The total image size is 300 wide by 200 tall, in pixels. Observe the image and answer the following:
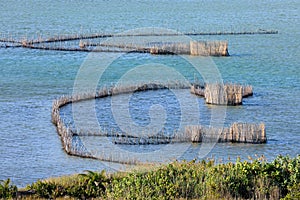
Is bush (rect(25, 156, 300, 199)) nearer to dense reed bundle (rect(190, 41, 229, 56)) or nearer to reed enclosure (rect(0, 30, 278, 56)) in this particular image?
dense reed bundle (rect(190, 41, 229, 56))

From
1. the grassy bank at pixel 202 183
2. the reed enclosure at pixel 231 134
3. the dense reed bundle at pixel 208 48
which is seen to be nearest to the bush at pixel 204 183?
the grassy bank at pixel 202 183

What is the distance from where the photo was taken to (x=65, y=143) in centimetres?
1845

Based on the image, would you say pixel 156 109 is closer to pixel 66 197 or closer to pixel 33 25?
pixel 66 197

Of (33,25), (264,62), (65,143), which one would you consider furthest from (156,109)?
(33,25)

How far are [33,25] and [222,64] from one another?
20.0 m

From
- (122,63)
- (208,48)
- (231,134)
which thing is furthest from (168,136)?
(208,48)

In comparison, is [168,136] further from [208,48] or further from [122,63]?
[208,48]

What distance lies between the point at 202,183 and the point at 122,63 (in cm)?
2173

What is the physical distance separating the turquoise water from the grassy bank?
4431mm

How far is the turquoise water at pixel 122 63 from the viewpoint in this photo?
60.2 ft

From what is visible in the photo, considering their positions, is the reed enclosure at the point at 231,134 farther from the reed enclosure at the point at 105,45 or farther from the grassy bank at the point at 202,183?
the reed enclosure at the point at 105,45

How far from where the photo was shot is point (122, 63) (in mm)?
32344

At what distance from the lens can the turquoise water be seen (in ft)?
60.2

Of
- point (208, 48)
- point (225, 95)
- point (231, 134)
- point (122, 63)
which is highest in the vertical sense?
point (208, 48)
